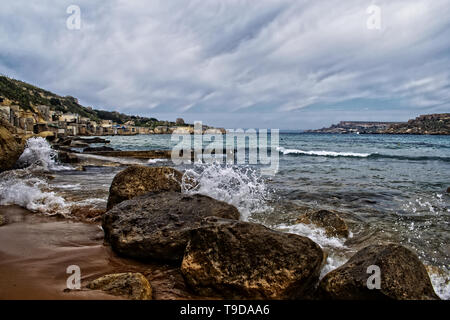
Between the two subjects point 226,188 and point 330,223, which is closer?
point 330,223

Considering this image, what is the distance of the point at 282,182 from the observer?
37.7 ft

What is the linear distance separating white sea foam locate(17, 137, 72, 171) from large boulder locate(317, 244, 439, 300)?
1458cm

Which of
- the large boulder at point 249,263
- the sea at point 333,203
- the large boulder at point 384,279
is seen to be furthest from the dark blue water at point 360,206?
the large boulder at point 249,263

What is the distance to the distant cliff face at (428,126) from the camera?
80.9 m

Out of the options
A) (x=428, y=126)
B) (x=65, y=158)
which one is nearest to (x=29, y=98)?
(x=65, y=158)

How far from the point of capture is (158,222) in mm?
4340

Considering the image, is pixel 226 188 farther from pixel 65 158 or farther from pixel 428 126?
pixel 428 126

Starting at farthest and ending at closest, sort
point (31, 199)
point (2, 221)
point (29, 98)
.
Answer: point (29, 98)
point (31, 199)
point (2, 221)

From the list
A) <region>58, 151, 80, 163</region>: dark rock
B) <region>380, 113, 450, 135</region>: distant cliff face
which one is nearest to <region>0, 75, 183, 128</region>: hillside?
<region>58, 151, 80, 163</region>: dark rock

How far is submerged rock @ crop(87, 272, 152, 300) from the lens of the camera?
2922mm

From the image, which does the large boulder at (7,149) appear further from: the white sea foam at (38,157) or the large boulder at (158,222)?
the large boulder at (158,222)

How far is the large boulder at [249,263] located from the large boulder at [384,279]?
0.30m

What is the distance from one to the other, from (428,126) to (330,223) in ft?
335

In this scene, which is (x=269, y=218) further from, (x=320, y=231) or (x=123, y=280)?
(x=123, y=280)
